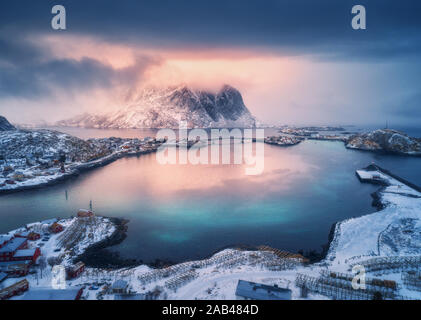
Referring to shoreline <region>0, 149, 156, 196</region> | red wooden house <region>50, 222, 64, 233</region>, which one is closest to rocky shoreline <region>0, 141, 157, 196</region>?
shoreline <region>0, 149, 156, 196</region>

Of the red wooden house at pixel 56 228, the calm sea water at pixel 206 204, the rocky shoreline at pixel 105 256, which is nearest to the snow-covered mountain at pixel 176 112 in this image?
the calm sea water at pixel 206 204

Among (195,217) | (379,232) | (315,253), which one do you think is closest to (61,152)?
(195,217)

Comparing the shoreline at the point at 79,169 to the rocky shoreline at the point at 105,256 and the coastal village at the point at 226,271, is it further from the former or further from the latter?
the rocky shoreline at the point at 105,256

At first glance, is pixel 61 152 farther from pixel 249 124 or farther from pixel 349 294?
pixel 249 124

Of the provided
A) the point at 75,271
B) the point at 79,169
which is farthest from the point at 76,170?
the point at 75,271

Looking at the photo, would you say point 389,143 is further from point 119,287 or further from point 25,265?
point 25,265

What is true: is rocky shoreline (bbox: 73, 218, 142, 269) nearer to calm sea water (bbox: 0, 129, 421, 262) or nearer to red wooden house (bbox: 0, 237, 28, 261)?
calm sea water (bbox: 0, 129, 421, 262)
